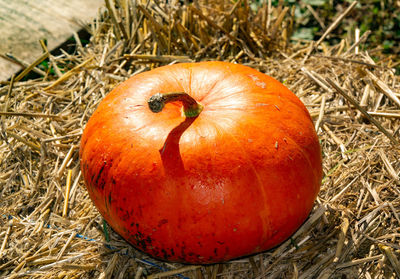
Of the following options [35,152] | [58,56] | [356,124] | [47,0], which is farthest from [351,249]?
[47,0]

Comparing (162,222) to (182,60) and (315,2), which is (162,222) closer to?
(182,60)

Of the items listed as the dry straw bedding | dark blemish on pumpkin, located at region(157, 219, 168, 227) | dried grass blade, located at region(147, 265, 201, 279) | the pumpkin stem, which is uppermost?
the pumpkin stem

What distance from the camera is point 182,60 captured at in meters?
4.07

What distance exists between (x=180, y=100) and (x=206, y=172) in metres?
0.41

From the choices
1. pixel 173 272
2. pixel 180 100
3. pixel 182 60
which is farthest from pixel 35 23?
Result: pixel 173 272

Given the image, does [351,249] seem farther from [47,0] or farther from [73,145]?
[47,0]

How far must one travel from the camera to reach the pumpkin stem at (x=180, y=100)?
2.20m

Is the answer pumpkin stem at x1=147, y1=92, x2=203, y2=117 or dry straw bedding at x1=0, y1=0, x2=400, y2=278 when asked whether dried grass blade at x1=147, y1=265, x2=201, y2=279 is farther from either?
pumpkin stem at x1=147, y1=92, x2=203, y2=117

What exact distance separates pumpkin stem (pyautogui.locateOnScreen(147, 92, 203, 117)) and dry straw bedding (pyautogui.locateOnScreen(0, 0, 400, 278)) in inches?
37.9

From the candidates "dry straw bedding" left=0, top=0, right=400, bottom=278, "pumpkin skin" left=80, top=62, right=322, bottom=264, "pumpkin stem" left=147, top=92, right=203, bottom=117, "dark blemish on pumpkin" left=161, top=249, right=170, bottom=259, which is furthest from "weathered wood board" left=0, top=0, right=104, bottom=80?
"dark blemish on pumpkin" left=161, top=249, right=170, bottom=259

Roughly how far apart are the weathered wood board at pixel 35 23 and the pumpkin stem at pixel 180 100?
243 centimetres

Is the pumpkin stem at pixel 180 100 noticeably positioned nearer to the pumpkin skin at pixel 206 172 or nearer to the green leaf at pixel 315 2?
the pumpkin skin at pixel 206 172

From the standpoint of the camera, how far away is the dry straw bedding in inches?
109

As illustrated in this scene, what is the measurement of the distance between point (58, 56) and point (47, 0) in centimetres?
101
